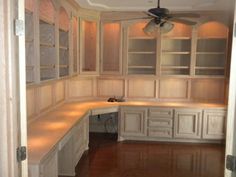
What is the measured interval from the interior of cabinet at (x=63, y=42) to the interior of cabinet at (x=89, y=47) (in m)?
0.99

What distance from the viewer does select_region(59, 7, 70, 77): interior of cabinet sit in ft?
12.7

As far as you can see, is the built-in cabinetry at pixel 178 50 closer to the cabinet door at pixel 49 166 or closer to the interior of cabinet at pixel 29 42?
the interior of cabinet at pixel 29 42

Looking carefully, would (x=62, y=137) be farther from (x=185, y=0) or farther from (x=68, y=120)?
(x=185, y=0)

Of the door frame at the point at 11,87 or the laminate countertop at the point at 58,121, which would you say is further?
the laminate countertop at the point at 58,121

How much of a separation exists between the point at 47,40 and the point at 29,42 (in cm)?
59

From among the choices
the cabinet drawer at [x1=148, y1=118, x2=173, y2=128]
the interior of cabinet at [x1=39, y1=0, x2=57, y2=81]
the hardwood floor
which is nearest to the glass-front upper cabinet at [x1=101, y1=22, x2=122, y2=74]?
the cabinet drawer at [x1=148, y1=118, x2=173, y2=128]

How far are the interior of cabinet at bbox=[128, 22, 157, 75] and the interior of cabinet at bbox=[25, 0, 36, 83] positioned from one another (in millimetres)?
2943

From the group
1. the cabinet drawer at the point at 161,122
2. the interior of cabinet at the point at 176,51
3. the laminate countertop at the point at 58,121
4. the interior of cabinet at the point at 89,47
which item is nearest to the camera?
the laminate countertop at the point at 58,121

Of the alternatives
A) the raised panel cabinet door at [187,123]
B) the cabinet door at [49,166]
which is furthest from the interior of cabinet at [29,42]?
the raised panel cabinet door at [187,123]

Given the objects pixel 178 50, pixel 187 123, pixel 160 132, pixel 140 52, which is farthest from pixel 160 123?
pixel 178 50

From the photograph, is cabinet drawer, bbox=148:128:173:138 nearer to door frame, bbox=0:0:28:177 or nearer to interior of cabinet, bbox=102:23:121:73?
interior of cabinet, bbox=102:23:121:73

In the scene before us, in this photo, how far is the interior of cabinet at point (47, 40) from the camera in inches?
124

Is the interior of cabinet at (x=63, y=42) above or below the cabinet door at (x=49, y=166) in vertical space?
above

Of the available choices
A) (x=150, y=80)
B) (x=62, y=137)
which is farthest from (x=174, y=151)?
(x=62, y=137)
